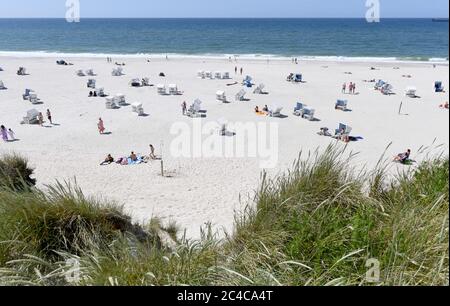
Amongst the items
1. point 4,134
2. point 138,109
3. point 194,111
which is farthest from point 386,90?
point 4,134

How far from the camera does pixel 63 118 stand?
18.0 meters

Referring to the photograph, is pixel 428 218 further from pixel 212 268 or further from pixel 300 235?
pixel 212 268

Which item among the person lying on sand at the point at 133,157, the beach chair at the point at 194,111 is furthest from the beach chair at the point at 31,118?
the beach chair at the point at 194,111

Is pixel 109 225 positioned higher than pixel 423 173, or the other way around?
pixel 423 173

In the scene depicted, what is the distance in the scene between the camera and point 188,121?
57.7 feet

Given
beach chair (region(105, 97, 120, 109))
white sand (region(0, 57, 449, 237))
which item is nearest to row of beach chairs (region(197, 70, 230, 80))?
white sand (region(0, 57, 449, 237))

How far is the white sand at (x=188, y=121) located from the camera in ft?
32.8

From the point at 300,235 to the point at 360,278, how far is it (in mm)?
509

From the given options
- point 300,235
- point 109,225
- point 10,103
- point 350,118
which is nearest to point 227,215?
point 109,225

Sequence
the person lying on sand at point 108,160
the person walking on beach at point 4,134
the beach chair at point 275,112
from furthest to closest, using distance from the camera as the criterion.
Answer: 1. the beach chair at point 275,112
2. the person walking on beach at point 4,134
3. the person lying on sand at point 108,160

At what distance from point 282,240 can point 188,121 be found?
1542 cm

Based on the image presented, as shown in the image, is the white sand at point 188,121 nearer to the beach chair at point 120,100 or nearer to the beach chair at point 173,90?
the beach chair at point 120,100

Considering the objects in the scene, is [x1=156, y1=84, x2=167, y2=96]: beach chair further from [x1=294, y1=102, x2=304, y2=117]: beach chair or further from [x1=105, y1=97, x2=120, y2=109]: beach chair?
[x1=294, y1=102, x2=304, y2=117]: beach chair

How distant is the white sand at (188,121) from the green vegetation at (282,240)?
2.72ft
